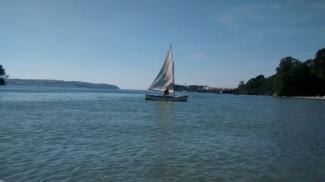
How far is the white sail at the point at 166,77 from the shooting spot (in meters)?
79.2

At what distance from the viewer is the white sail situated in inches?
3118

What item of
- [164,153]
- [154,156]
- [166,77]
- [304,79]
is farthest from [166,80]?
[304,79]

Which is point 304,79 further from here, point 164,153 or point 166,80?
point 164,153

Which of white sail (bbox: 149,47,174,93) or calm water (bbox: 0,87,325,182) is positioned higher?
white sail (bbox: 149,47,174,93)

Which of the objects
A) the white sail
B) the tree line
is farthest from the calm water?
the tree line

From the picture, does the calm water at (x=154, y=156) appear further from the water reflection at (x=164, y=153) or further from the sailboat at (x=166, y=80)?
the sailboat at (x=166, y=80)

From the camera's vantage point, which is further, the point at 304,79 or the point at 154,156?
the point at 304,79

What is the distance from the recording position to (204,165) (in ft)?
56.5

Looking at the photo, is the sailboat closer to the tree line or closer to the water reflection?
the water reflection

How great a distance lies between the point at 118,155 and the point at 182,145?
5.14 metres

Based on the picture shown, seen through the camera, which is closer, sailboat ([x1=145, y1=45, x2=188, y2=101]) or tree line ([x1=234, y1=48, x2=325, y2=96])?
sailboat ([x1=145, y1=45, x2=188, y2=101])

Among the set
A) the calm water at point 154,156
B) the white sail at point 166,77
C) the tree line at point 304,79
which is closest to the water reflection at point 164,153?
the calm water at point 154,156

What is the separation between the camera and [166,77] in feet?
262

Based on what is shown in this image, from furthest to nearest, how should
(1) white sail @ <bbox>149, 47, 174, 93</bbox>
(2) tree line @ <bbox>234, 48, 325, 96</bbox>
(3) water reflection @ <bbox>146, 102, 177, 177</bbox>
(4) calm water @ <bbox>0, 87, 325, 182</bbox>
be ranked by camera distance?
(2) tree line @ <bbox>234, 48, 325, 96</bbox>, (1) white sail @ <bbox>149, 47, 174, 93</bbox>, (3) water reflection @ <bbox>146, 102, 177, 177</bbox>, (4) calm water @ <bbox>0, 87, 325, 182</bbox>
